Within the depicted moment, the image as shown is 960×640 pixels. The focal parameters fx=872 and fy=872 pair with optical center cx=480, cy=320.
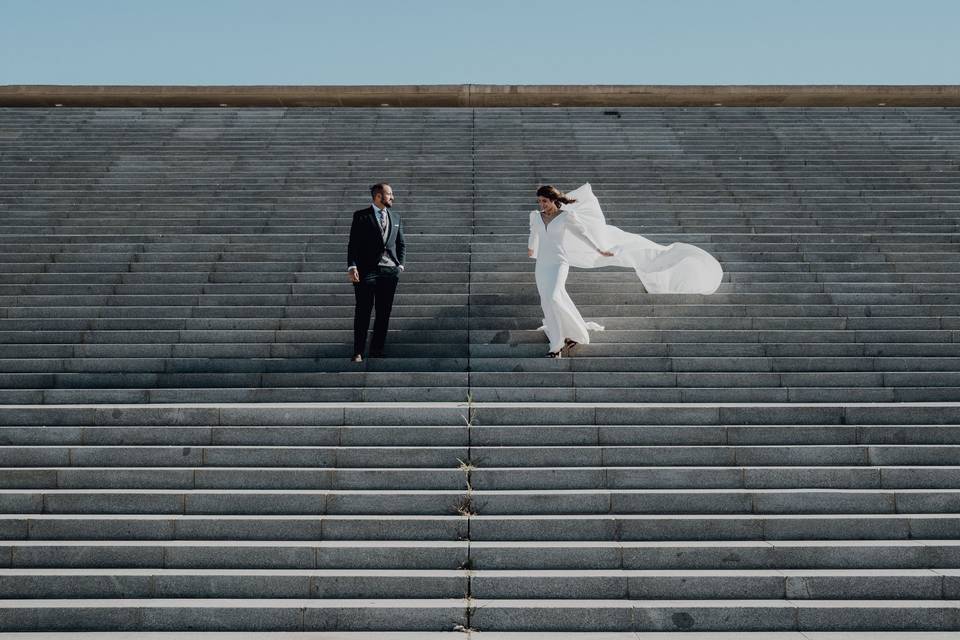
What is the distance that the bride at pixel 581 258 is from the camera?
7340 millimetres

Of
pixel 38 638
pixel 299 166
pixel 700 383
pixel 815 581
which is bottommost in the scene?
pixel 38 638

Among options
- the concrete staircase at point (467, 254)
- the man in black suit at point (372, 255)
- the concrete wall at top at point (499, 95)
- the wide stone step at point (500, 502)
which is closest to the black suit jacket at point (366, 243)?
the man in black suit at point (372, 255)

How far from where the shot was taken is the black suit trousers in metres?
7.22

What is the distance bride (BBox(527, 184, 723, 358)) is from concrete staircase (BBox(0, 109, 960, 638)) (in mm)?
241

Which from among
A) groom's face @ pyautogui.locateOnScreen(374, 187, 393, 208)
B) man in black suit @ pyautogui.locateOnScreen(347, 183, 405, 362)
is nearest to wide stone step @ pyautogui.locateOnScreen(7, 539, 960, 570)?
man in black suit @ pyautogui.locateOnScreen(347, 183, 405, 362)

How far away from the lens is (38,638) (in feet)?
15.4

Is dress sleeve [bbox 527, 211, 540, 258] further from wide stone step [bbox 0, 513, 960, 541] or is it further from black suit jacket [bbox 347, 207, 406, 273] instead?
wide stone step [bbox 0, 513, 960, 541]

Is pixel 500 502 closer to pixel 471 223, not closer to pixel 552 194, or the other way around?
pixel 552 194

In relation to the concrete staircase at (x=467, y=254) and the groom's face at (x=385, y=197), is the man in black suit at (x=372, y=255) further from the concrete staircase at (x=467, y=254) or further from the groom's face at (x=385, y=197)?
the concrete staircase at (x=467, y=254)

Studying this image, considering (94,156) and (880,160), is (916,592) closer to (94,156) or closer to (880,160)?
(880,160)

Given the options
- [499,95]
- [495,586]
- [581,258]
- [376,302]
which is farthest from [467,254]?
[499,95]

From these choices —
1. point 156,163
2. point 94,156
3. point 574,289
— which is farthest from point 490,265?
point 94,156

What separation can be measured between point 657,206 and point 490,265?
298 cm

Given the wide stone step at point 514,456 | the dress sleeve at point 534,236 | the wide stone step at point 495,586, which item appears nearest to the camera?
the wide stone step at point 495,586
